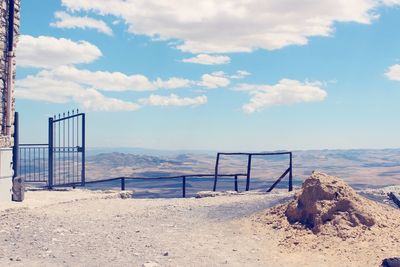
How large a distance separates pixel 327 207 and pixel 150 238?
3977mm

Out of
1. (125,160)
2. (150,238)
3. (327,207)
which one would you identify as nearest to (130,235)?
(150,238)

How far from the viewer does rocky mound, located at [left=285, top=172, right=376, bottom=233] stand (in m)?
10.5

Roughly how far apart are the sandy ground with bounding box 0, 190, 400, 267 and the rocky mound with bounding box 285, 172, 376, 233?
80 cm

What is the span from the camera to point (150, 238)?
1031 cm

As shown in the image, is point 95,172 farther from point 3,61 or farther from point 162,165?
point 3,61

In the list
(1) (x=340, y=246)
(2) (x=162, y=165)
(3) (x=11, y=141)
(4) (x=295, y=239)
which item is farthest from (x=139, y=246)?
(2) (x=162, y=165)

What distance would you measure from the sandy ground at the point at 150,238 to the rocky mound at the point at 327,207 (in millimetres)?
800

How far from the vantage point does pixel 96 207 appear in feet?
45.3

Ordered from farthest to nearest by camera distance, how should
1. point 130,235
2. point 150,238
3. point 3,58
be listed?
point 3,58, point 130,235, point 150,238

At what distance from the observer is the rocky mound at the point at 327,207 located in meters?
10.5

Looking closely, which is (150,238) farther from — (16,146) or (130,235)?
(16,146)

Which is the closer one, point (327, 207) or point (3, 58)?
point (327, 207)

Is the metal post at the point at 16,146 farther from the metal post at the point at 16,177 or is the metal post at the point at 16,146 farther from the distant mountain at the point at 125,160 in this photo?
the distant mountain at the point at 125,160

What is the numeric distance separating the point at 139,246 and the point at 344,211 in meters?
4.59
